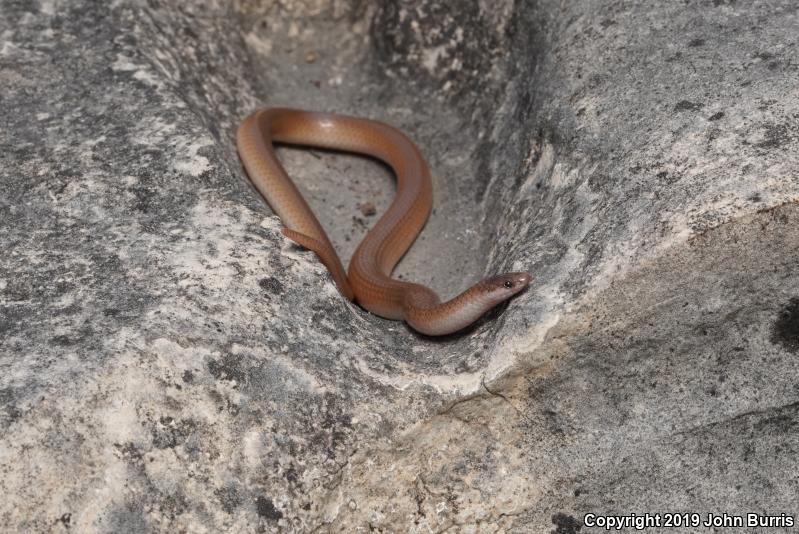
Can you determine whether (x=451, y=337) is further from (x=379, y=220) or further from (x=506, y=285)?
(x=379, y=220)

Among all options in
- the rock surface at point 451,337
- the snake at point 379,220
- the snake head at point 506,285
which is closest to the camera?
the rock surface at point 451,337

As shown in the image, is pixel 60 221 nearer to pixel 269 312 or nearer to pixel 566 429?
pixel 269 312

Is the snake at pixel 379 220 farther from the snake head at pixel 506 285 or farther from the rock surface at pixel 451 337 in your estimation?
the rock surface at pixel 451 337

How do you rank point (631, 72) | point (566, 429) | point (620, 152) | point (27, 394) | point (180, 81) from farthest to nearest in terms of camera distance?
point (180, 81) < point (631, 72) < point (620, 152) < point (566, 429) < point (27, 394)

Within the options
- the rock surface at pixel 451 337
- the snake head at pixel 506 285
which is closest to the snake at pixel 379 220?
the snake head at pixel 506 285

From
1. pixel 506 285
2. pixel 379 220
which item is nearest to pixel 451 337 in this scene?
pixel 506 285

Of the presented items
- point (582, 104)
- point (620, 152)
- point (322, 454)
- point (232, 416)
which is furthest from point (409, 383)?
point (582, 104)
